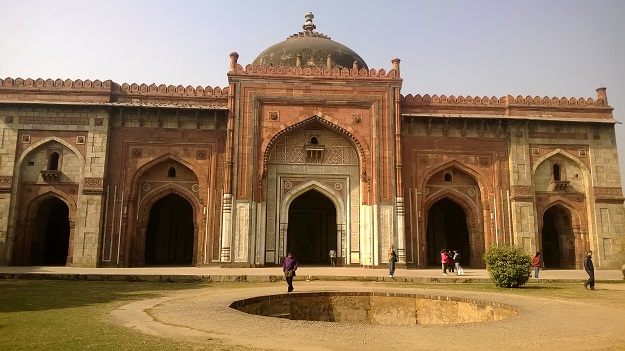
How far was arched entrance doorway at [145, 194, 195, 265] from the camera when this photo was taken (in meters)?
19.3

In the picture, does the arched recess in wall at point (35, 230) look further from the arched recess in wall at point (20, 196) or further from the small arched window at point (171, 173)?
the small arched window at point (171, 173)

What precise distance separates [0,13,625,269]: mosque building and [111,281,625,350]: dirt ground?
9.13m

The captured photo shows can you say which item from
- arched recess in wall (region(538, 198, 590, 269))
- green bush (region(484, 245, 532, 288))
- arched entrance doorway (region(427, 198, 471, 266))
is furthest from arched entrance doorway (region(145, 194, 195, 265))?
arched recess in wall (region(538, 198, 590, 269))

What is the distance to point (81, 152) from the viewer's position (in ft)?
50.6

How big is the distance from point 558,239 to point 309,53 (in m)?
12.3

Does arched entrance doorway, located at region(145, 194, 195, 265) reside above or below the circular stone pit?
above

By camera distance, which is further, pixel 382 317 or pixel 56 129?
pixel 56 129

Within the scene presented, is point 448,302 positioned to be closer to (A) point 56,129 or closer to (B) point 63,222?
(A) point 56,129

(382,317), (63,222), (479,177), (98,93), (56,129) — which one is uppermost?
(98,93)

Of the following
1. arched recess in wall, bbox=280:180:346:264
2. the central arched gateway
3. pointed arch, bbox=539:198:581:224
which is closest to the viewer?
the central arched gateway

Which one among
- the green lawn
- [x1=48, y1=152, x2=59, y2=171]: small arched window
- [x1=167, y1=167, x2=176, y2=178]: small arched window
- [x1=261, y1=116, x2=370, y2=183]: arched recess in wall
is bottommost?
the green lawn

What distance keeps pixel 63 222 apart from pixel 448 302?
53.0 ft

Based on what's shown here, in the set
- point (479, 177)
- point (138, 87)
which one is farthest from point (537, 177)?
point (138, 87)

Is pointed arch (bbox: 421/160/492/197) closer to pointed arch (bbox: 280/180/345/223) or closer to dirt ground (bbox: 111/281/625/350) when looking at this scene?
pointed arch (bbox: 280/180/345/223)
